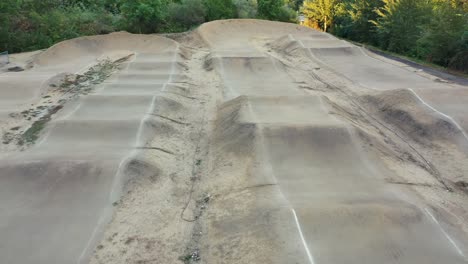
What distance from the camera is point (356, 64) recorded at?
64.4 ft

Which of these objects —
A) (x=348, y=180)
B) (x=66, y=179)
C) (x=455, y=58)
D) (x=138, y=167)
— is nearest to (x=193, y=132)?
(x=138, y=167)

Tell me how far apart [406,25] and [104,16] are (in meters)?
17.5

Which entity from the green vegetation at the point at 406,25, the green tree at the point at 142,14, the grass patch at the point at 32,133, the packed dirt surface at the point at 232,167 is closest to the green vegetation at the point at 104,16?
the green tree at the point at 142,14

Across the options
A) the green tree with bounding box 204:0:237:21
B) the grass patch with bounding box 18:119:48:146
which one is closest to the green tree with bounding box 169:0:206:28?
the green tree with bounding box 204:0:237:21

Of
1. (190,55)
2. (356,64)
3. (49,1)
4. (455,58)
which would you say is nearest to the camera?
(455,58)

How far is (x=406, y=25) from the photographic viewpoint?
22703 mm

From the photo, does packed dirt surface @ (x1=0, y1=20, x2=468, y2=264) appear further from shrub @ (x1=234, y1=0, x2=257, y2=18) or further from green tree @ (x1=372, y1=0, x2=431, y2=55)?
shrub @ (x1=234, y1=0, x2=257, y2=18)

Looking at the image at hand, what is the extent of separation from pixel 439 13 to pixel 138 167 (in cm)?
1643

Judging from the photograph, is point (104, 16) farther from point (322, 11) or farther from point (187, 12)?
point (322, 11)

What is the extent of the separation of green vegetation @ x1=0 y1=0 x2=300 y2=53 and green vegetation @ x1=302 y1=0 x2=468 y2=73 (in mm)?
2952

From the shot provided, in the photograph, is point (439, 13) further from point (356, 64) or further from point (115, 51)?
point (115, 51)

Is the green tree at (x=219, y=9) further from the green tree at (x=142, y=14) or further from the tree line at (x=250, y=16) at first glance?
the green tree at (x=142, y=14)

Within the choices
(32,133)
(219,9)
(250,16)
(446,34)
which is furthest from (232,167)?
(250,16)

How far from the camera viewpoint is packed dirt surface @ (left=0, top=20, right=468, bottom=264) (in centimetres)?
721
